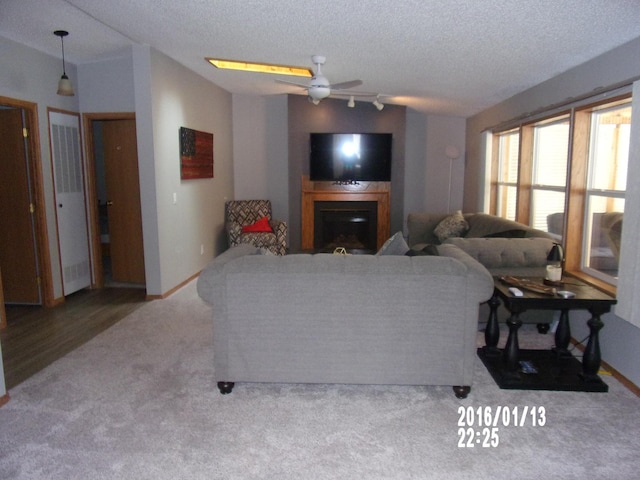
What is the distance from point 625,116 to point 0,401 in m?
4.51

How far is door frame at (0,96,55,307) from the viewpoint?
4.38m

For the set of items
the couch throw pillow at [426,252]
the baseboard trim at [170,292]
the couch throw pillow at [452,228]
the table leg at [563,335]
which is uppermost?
the couch throw pillow at [426,252]

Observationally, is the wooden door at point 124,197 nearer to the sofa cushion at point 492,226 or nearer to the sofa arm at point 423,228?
the sofa arm at point 423,228

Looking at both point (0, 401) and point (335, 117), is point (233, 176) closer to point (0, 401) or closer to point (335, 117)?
point (335, 117)

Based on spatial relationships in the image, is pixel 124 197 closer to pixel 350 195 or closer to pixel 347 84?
pixel 347 84

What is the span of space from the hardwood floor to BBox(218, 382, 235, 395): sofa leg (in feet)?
4.37

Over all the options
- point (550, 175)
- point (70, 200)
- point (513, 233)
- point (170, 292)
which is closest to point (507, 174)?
point (550, 175)

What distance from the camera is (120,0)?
322 centimetres

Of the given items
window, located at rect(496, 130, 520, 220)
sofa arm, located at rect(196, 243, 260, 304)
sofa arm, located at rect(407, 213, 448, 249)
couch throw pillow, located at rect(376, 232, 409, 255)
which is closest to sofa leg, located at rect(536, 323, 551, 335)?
couch throw pillow, located at rect(376, 232, 409, 255)

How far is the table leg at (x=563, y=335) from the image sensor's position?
327cm

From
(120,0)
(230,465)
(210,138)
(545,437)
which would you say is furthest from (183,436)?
(210,138)

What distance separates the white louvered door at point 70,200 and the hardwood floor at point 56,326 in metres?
0.27

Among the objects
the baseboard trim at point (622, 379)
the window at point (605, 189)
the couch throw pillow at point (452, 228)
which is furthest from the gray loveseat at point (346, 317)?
the couch throw pillow at point (452, 228)

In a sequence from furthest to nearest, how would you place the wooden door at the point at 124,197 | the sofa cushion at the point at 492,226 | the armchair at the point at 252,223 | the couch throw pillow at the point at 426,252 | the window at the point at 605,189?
the armchair at the point at 252,223
the wooden door at the point at 124,197
the sofa cushion at the point at 492,226
the window at the point at 605,189
the couch throw pillow at the point at 426,252
